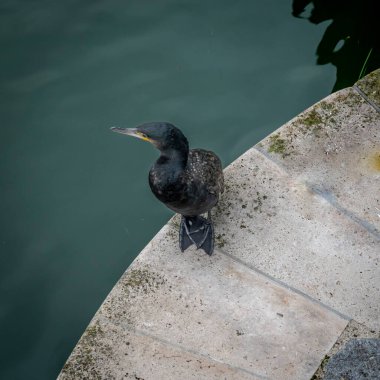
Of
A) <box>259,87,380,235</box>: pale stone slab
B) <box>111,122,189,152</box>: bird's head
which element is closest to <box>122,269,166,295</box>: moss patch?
<box>111,122,189,152</box>: bird's head

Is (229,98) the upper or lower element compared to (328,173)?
lower

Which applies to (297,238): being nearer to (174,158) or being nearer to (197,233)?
(197,233)

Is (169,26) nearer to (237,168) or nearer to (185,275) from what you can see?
(237,168)

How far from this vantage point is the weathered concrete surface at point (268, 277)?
3732mm

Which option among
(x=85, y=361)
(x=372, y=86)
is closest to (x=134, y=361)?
(x=85, y=361)

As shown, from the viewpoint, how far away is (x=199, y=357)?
3.73 metres

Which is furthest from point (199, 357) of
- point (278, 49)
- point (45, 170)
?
point (278, 49)

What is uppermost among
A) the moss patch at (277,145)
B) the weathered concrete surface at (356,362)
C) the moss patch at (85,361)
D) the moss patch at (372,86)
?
the moss patch at (372,86)

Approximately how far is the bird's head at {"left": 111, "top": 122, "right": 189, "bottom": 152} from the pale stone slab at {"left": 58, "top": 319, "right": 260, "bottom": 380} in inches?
55.4

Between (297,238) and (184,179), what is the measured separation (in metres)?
1.08

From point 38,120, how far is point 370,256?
4263mm

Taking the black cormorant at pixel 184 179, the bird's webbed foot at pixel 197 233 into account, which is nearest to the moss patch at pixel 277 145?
the black cormorant at pixel 184 179

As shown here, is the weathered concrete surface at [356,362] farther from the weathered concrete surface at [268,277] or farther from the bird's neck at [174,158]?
the bird's neck at [174,158]

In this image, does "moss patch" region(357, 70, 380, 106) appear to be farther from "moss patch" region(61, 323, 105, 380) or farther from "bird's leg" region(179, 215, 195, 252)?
"moss patch" region(61, 323, 105, 380)
